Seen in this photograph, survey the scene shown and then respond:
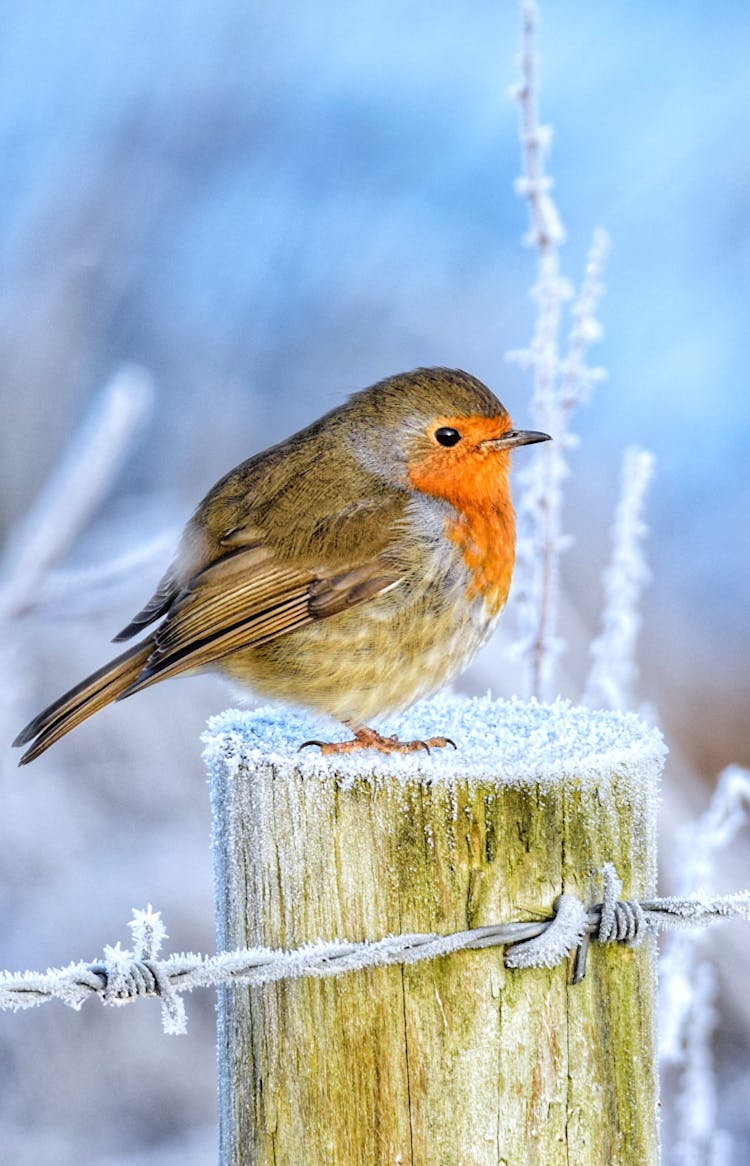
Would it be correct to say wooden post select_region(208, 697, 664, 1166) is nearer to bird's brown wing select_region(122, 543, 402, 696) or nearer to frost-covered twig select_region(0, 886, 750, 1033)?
frost-covered twig select_region(0, 886, 750, 1033)

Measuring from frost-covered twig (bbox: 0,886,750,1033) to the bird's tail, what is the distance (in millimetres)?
635

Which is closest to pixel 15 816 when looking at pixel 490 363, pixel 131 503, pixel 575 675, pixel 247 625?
pixel 131 503

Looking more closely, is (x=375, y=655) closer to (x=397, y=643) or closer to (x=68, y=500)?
(x=397, y=643)

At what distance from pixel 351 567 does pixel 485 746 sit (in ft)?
2.22

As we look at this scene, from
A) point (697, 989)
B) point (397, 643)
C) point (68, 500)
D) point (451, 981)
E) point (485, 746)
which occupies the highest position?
point (68, 500)

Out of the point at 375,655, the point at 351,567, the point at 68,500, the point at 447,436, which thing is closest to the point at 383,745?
the point at 375,655

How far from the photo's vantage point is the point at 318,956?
6.02 feet

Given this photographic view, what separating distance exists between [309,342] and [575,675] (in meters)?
1.84

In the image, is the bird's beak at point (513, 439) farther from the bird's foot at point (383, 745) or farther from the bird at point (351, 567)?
the bird's foot at point (383, 745)

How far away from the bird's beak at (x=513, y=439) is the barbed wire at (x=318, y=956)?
114 cm

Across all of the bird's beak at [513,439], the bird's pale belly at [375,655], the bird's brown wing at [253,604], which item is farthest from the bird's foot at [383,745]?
the bird's beak at [513,439]

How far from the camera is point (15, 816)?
4.65 metres

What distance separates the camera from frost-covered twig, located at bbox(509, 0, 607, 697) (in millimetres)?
2969

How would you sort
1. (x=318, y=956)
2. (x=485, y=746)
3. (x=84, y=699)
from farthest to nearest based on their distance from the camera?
1. (x=84, y=699)
2. (x=485, y=746)
3. (x=318, y=956)
